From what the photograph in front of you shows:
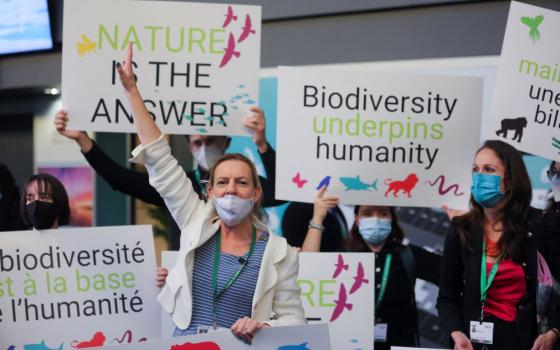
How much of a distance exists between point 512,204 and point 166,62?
1938mm

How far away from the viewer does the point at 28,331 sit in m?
3.71

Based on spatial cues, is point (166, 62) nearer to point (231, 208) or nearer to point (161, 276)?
point (161, 276)

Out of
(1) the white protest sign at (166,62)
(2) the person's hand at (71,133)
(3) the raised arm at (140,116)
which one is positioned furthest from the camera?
(1) the white protest sign at (166,62)

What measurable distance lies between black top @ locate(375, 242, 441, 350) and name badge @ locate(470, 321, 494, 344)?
628 millimetres

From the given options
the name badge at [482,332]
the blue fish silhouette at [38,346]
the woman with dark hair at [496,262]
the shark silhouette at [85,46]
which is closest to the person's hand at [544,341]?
the woman with dark hair at [496,262]

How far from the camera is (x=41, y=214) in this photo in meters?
3.84

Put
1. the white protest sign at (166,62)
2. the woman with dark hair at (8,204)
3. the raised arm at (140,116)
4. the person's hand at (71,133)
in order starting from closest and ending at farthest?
the raised arm at (140,116) → the person's hand at (71,133) → the white protest sign at (166,62) → the woman with dark hair at (8,204)

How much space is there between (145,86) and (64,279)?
110cm

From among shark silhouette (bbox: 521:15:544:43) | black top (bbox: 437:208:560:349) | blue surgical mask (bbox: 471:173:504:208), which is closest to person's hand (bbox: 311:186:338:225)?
black top (bbox: 437:208:560:349)

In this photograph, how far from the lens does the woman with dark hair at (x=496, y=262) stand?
3.51m

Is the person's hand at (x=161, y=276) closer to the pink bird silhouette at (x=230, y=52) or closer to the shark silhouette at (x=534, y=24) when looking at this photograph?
the pink bird silhouette at (x=230, y=52)

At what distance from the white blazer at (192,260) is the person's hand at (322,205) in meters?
1.13

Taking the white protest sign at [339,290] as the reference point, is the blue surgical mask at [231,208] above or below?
above

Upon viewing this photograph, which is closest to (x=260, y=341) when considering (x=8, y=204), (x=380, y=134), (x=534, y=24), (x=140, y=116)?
(x=140, y=116)
